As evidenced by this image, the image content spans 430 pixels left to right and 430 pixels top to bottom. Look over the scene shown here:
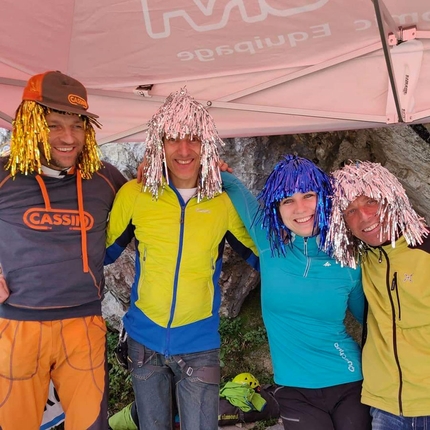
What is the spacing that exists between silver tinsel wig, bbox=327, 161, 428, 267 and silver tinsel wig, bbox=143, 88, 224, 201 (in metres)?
0.65

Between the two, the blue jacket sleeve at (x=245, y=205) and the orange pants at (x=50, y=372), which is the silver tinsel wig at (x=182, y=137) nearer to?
the blue jacket sleeve at (x=245, y=205)

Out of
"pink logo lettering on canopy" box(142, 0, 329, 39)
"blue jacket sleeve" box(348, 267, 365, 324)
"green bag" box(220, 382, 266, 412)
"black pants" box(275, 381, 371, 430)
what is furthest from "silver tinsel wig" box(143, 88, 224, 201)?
"green bag" box(220, 382, 266, 412)

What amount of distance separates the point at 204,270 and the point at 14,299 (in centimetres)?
95

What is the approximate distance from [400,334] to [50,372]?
1.70 m

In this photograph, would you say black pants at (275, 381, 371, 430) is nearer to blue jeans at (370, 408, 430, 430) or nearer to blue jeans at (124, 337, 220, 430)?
blue jeans at (370, 408, 430, 430)

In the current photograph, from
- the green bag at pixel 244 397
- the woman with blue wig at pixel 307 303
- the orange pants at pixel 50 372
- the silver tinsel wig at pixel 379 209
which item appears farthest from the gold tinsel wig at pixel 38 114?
the green bag at pixel 244 397

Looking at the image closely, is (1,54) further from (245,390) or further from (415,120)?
(245,390)

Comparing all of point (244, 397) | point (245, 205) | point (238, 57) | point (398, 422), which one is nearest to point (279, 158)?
point (238, 57)

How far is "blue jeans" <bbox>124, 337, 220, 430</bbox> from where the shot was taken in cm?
257

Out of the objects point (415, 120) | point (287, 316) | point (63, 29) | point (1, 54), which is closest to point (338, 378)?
point (287, 316)

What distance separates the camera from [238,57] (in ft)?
9.77

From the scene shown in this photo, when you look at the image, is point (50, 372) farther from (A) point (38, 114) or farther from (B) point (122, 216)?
(A) point (38, 114)

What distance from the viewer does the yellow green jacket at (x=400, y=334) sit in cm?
222

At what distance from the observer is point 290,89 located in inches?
121
